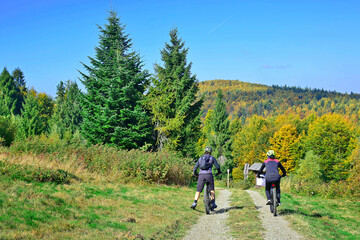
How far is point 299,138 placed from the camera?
59812 millimetres

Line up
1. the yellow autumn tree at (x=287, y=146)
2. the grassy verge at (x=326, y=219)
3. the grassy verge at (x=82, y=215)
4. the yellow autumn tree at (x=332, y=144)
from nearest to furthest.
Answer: the grassy verge at (x=82, y=215)
the grassy verge at (x=326, y=219)
the yellow autumn tree at (x=332, y=144)
the yellow autumn tree at (x=287, y=146)

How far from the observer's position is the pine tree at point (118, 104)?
2753 centimetres

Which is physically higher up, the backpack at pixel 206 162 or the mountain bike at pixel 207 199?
the backpack at pixel 206 162

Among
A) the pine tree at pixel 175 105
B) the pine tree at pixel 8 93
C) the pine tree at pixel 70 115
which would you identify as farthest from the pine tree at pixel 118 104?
the pine tree at pixel 8 93

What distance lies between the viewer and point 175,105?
30.6 metres

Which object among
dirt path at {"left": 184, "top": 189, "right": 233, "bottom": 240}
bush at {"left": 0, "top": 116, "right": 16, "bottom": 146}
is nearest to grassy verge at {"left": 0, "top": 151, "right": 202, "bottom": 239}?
dirt path at {"left": 184, "top": 189, "right": 233, "bottom": 240}

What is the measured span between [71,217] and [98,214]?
108 centimetres

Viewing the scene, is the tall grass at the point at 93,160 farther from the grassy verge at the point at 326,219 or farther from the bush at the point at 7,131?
the bush at the point at 7,131

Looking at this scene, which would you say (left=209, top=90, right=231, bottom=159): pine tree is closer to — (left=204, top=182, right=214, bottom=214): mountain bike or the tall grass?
the tall grass

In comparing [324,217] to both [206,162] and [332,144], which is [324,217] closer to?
[206,162]

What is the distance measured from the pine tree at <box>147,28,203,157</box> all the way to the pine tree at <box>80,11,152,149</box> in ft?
4.84

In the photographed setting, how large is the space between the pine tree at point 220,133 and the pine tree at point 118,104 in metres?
32.1

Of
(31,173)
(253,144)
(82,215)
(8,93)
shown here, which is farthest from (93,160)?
(8,93)

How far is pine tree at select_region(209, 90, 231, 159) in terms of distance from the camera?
60.0 metres
